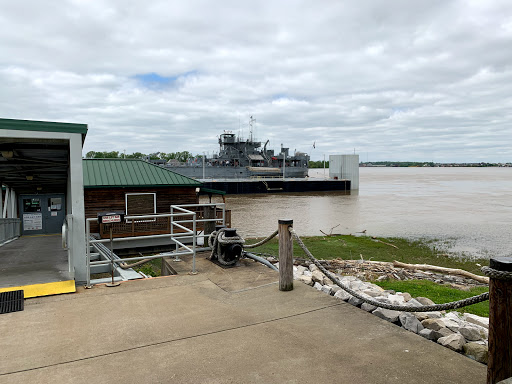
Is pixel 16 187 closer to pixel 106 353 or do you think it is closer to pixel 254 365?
pixel 106 353

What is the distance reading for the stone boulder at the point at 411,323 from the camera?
4.61 m

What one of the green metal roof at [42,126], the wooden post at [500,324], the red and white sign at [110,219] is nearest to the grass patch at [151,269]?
the red and white sign at [110,219]

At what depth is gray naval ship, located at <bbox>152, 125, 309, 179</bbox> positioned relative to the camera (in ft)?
257

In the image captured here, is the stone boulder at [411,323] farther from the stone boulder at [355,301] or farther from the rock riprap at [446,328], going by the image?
the stone boulder at [355,301]

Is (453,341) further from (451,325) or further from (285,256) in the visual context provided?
(285,256)

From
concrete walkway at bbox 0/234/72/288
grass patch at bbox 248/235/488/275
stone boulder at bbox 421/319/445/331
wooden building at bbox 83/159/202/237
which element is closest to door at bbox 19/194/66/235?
wooden building at bbox 83/159/202/237

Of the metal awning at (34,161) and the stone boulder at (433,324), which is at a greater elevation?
the metal awning at (34,161)

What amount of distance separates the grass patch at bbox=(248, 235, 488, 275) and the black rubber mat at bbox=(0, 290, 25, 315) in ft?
36.0

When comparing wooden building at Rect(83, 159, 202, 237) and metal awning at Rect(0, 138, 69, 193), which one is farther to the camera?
wooden building at Rect(83, 159, 202, 237)

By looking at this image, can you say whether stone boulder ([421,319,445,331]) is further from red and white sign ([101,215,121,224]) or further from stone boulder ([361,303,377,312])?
red and white sign ([101,215,121,224])

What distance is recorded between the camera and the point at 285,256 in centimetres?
610

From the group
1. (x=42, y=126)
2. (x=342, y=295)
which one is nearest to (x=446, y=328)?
(x=342, y=295)

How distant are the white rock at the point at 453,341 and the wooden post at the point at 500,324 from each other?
3.49 ft

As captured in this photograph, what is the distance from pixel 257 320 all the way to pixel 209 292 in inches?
57.0
